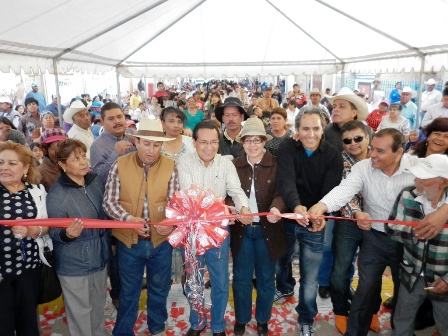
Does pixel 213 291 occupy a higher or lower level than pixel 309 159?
lower

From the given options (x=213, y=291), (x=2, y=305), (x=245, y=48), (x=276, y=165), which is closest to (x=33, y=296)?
(x=2, y=305)

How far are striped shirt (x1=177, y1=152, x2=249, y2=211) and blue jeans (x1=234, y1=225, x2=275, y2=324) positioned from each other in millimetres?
377

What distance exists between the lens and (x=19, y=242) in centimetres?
263

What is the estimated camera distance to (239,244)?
3.15m

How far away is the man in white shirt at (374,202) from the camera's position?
2.80 meters

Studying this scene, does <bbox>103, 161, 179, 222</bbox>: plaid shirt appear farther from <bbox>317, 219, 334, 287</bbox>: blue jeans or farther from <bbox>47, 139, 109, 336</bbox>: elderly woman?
<bbox>317, 219, 334, 287</bbox>: blue jeans

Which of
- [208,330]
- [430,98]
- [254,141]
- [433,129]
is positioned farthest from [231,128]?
[430,98]

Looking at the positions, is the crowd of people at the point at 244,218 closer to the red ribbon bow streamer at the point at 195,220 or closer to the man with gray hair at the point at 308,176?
the man with gray hair at the point at 308,176

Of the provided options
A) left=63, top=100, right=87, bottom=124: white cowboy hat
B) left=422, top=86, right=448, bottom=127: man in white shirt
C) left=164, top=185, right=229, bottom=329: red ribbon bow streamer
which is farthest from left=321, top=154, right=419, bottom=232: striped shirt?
left=422, top=86, right=448, bottom=127: man in white shirt

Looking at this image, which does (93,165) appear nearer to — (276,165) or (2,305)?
(2,305)

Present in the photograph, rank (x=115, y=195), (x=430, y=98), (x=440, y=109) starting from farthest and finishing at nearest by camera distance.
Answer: (x=430, y=98)
(x=440, y=109)
(x=115, y=195)

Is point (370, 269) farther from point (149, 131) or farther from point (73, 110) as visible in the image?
point (73, 110)

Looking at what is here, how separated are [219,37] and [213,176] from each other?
25.2ft

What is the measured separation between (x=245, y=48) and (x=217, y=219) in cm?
883
